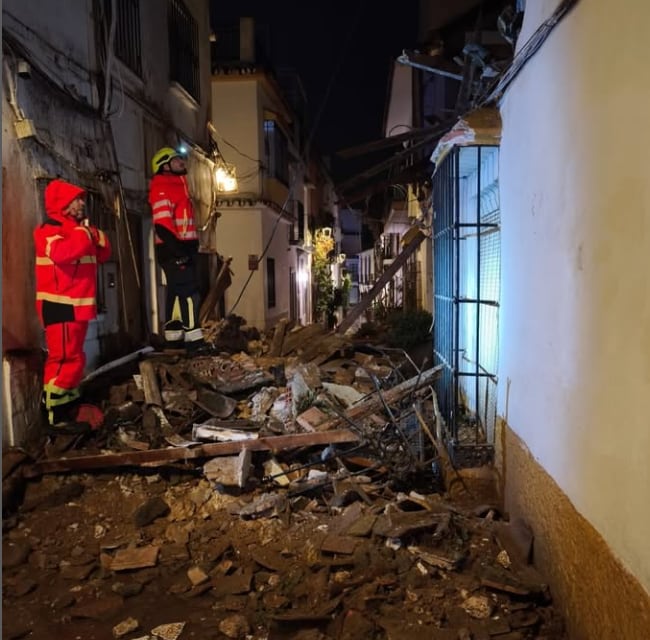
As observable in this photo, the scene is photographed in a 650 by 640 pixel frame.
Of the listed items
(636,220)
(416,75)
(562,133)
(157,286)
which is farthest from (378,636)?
(416,75)

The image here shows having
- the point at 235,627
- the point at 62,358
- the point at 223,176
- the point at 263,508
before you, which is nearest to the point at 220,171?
the point at 223,176

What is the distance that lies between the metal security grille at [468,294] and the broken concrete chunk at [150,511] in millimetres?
2817

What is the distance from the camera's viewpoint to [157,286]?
8977 millimetres

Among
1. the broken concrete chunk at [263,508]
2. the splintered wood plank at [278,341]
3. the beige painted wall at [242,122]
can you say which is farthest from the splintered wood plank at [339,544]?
the beige painted wall at [242,122]

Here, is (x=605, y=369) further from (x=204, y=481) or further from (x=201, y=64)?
(x=201, y=64)

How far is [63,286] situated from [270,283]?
1184cm

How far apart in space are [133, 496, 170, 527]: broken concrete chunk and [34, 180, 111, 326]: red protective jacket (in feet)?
6.31

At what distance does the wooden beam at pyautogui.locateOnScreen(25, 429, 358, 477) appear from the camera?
17.2 ft


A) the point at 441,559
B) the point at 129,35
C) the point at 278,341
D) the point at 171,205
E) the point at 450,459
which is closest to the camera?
the point at 441,559

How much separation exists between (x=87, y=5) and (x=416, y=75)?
996cm

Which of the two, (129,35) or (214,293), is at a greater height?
(129,35)

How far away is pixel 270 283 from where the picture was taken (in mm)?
17094

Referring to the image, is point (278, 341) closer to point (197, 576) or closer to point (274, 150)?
point (197, 576)

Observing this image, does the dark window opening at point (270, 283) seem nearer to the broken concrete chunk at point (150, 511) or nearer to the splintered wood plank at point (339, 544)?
the broken concrete chunk at point (150, 511)
